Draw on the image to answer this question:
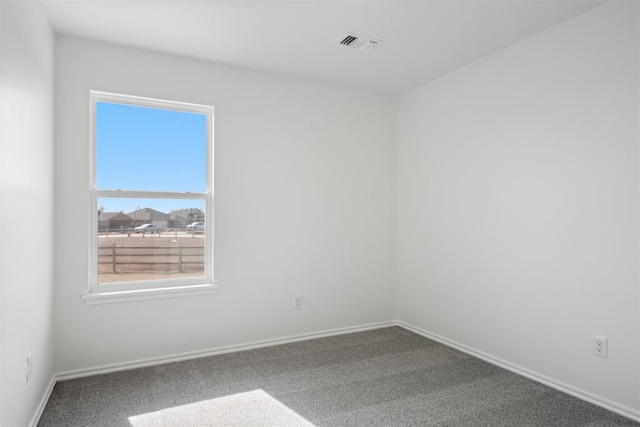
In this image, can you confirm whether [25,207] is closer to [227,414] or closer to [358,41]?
[227,414]

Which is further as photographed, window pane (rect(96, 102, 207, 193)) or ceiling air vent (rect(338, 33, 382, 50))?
window pane (rect(96, 102, 207, 193))

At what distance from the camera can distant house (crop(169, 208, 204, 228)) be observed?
3.23 m

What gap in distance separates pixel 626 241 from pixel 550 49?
135 centimetres

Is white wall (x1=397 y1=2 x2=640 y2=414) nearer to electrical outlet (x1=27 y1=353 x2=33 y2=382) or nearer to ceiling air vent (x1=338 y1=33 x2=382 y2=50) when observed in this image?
ceiling air vent (x1=338 y1=33 x2=382 y2=50)

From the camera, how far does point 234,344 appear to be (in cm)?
337

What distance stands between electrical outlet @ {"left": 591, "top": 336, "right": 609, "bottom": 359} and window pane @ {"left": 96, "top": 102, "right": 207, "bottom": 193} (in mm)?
2984

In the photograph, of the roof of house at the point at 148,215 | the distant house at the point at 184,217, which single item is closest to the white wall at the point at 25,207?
the roof of house at the point at 148,215

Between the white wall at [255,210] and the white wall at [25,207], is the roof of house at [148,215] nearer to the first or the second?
the white wall at [255,210]

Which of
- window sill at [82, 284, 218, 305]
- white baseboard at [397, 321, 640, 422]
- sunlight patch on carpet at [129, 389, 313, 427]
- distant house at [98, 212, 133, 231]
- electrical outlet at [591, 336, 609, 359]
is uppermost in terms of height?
distant house at [98, 212, 133, 231]

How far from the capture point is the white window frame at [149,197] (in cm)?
293

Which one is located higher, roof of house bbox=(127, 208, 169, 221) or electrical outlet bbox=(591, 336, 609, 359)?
roof of house bbox=(127, 208, 169, 221)

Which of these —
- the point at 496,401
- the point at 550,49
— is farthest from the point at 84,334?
the point at 550,49

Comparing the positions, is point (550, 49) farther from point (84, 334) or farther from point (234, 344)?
point (84, 334)

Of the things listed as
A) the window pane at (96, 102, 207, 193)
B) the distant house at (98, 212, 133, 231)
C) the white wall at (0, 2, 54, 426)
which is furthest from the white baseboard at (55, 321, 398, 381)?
the window pane at (96, 102, 207, 193)
